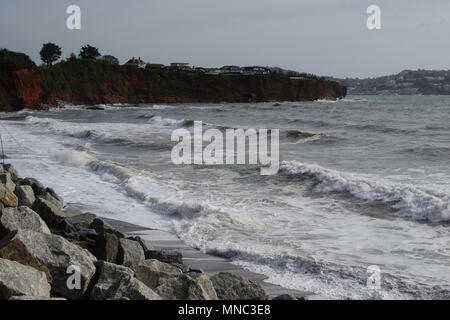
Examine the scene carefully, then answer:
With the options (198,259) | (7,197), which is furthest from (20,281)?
(7,197)

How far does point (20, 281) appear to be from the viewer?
3.76 meters

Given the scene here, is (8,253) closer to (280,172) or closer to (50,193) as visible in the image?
(50,193)

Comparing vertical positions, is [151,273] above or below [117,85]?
below

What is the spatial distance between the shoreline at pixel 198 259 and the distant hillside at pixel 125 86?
5194 centimetres

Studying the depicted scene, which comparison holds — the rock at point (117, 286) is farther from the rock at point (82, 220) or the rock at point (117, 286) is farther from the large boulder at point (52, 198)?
the large boulder at point (52, 198)

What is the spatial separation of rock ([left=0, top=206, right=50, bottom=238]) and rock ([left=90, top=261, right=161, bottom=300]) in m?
1.11

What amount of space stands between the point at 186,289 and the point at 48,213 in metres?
3.36

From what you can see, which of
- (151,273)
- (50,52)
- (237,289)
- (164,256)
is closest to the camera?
(237,289)

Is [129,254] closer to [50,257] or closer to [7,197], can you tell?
[50,257]

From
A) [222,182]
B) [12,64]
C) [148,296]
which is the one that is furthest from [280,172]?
[12,64]

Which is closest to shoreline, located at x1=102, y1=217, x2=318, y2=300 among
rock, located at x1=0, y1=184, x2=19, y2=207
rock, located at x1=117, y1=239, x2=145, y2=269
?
rock, located at x1=117, y1=239, x2=145, y2=269

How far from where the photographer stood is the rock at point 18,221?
16.3 ft

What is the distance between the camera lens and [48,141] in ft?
75.4

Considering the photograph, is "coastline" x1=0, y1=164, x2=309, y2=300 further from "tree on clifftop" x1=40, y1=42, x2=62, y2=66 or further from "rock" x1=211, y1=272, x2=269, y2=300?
"tree on clifftop" x1=40, y1=42, x2=62, y2=66
